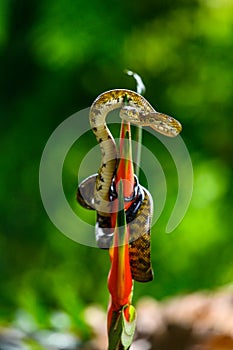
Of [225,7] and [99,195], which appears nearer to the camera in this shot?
[99,195]

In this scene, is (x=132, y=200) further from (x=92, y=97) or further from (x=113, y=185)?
(x=92, y=97)

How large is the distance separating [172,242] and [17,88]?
306 mm

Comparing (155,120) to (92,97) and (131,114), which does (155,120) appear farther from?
(92,97)

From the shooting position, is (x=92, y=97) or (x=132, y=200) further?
(x=92, y=97)

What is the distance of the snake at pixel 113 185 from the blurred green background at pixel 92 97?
568 mm

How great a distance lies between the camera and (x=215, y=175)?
0.87 m

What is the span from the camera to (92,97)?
92cm

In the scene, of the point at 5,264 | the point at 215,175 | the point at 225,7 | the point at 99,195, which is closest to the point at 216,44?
the point at 225,7

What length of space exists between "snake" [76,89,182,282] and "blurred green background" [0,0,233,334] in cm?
57

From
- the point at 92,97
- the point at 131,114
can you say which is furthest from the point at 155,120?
the point at 92,97

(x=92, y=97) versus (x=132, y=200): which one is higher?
(x=92, y=97)

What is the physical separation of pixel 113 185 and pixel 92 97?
66 cm

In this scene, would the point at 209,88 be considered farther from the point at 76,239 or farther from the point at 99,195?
the point at 99,195

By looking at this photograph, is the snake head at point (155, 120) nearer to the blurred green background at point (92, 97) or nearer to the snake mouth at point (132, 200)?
the snake mouth at point (132, 200)
